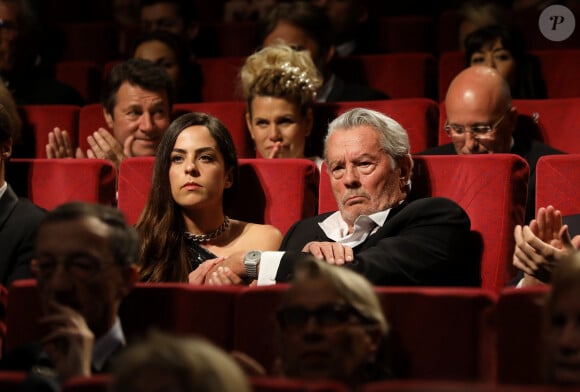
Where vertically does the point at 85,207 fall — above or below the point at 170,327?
above

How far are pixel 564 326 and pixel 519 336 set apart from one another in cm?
13

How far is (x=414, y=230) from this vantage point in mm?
1228

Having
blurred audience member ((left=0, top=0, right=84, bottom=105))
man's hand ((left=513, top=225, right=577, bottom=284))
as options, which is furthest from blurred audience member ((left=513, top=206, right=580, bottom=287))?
blurred audience member ((left=0, top=0, right=84, bottom=105))

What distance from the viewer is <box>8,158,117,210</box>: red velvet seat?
140 cm

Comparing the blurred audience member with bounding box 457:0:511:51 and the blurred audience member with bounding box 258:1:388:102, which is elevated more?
the blurred audience member with bounding box 457:0:511:51

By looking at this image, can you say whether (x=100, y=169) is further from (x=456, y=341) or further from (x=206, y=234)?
(x=456, y=341)

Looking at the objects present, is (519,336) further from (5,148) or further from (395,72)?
(395,72)

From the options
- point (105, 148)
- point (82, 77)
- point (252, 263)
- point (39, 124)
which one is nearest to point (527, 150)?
point (252, 263)

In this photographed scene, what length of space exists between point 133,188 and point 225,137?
0.42ft

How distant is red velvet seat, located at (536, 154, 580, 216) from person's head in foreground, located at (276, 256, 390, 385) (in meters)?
0.45

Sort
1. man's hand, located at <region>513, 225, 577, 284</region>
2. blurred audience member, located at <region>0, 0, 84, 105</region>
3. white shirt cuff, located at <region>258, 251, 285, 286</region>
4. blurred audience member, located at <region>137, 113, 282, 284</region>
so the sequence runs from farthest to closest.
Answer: blurred audience member, located at <region>0, 0, 84, 105</region> < blurred audience member, located at <region>137, 113, 282, 284</region> < white shirt cuff, located at <region>258, 251, 285, 286</region> < man's hand, located at <region>513, 225, 577, 284</region>

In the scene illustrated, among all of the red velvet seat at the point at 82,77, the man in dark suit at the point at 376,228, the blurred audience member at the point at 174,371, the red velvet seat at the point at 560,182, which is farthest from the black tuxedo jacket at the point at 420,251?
the red velvet seat at the point at 82,77

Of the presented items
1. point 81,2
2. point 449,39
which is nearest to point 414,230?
point 449,39

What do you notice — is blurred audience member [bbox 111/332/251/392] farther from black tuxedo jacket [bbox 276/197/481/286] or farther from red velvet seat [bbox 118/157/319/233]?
red velvet seat [bbox 118/157/319/233]
